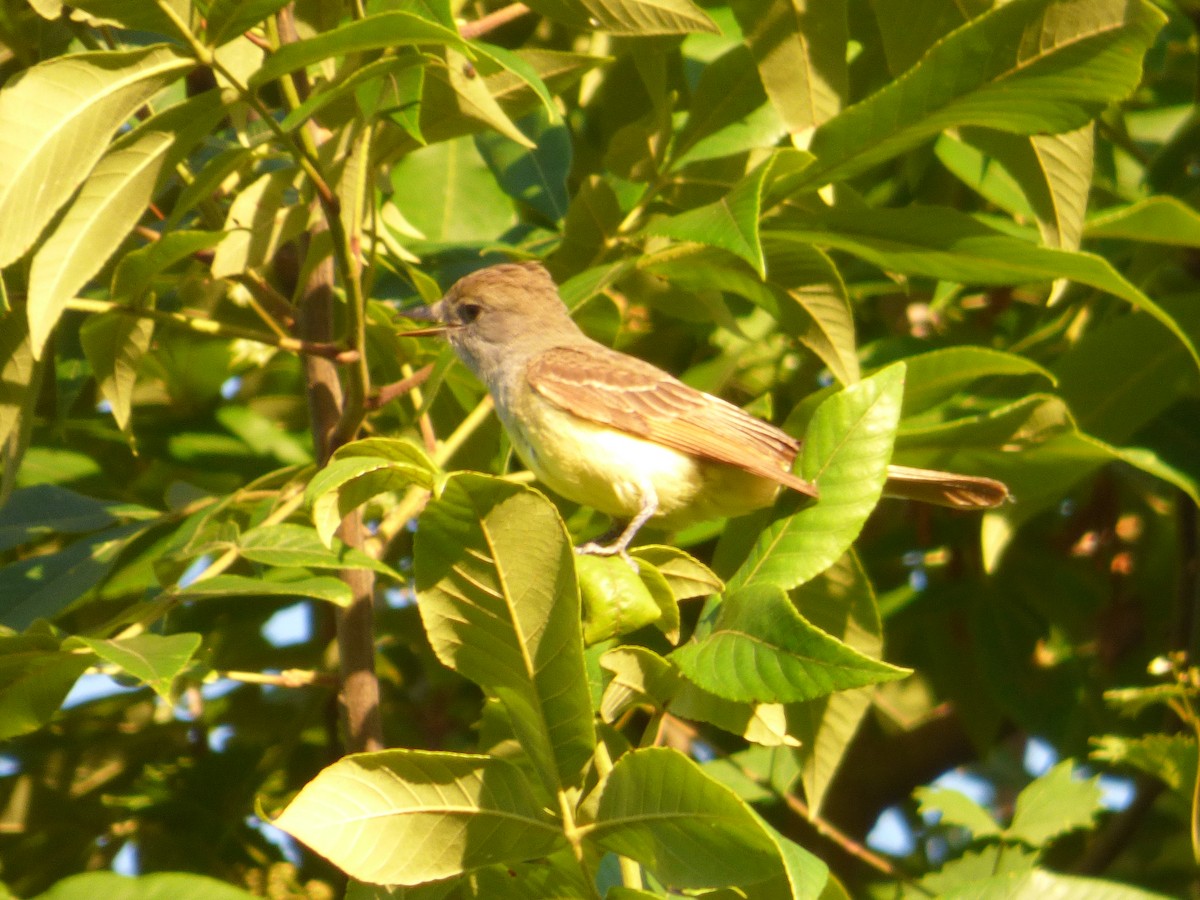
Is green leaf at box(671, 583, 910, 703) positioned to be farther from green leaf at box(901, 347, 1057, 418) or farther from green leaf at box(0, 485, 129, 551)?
green leaf at box(0, 485, 129, 551)

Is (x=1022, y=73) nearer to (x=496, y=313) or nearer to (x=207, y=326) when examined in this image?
(x=496, y=313)

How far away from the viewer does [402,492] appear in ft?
13.5

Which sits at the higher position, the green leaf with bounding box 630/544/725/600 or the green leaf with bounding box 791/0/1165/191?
the green leaf with bounding box 791/0/1165/191

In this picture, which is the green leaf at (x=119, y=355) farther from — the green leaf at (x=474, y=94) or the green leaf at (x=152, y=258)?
the green leaf at (x=474, y=94)

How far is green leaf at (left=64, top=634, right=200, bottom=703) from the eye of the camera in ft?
7.48

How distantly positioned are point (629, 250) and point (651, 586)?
4.17ft

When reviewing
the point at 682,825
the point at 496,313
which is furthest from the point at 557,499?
the point at 682,825

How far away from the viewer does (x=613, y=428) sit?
3.83 meters

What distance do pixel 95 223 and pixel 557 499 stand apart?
5.31ft

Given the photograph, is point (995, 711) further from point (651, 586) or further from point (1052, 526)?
point (651, 586)

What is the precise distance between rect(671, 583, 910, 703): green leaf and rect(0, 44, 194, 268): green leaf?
1.39m

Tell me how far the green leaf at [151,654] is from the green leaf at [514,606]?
0.43 metres

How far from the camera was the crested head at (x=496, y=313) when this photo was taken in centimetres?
390

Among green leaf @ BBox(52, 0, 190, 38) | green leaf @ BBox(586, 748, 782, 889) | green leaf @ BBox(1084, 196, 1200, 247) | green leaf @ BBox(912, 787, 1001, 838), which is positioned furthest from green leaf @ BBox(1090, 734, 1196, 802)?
green leaf @ BBox(52, 0, 190, 38)
